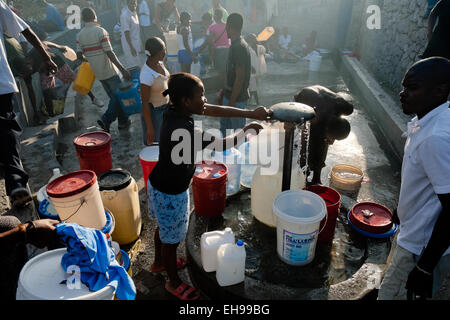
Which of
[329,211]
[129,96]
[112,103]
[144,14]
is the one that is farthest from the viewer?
A: [144,14]

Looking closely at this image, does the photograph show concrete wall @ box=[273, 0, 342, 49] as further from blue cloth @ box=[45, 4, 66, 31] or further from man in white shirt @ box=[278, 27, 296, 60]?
blue cloth @ box=[45, 4, 66, 31]

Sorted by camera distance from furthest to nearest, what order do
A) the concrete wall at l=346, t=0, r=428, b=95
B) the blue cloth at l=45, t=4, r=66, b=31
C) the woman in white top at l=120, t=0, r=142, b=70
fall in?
the blue cloth at l=45, t=4, r=66, b=31
the woman in white top at l=120, t=0, r=142, b=70
the concrete wall at l=346, t=0, r=428, b=95

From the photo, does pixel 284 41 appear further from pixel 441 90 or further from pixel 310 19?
pixel 441 90

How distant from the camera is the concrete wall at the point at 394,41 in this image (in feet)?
21.3

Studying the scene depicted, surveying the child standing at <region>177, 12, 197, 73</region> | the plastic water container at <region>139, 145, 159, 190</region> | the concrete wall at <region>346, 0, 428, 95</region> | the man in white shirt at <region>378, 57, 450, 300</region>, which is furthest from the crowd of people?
the child standing at <region>177, 12, 197, 73</region>

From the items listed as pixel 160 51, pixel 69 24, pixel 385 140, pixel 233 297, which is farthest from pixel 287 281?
pixel 69 24

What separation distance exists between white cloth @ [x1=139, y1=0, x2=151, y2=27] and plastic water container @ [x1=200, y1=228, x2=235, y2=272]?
1055 centimetres

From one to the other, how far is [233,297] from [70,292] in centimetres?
132

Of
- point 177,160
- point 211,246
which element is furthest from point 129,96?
point 211,246

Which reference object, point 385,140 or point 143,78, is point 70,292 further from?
point 385,140

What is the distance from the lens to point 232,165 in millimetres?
3863

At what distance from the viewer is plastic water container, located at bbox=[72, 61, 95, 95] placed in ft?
19.6

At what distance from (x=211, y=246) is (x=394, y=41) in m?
8.00

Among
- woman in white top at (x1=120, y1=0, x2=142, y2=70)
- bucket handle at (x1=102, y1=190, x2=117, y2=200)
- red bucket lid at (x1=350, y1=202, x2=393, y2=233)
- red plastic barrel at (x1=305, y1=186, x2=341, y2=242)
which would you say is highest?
woman in white top at (x1=120, y1=0, x2=142, y2=70)
